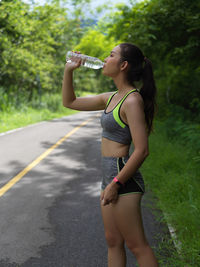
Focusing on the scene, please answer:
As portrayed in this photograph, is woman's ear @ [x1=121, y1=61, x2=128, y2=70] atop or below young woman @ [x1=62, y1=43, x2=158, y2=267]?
atop

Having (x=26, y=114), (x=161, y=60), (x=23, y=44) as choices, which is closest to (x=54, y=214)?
(x=161, y=60)

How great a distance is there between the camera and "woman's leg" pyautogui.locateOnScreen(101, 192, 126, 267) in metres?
2.33

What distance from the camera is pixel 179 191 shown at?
5176 millimetres

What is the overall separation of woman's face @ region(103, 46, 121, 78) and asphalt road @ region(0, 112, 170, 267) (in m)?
2.09

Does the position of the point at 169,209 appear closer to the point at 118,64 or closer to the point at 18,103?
the point at 118,64

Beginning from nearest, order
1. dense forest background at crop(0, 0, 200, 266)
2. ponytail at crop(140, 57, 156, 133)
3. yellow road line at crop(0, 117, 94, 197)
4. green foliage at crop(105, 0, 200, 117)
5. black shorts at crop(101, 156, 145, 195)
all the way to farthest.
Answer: black shorts at crop(101, 156, 145, 195) < ponytail at crop(140, 57, 156, 133) < dense forest background at crop(0, 0, 200, 266) < yellow road line at crop(0, 117, 94, 197) < green foliage at crop(105, 0, 200, 117)

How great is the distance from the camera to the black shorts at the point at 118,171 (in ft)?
7.22

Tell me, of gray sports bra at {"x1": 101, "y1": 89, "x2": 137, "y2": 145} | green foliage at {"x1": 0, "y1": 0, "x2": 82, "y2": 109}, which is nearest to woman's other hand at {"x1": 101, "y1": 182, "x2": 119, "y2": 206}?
gray sports bra at {"x1": 101, "y1": 89, "x2": 137, "y2": 145}

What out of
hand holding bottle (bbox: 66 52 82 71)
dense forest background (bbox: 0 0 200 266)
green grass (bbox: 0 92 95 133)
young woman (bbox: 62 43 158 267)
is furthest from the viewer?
green grass (bbox: 0 92 95 133)

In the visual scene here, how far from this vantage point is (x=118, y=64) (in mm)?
2232

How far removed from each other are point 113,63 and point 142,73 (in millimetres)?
222

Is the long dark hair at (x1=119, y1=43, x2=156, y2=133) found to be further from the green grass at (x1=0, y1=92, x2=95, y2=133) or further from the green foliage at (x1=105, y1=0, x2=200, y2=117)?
the green grass at (x1=0, y1=92, x2=95, y2=133)

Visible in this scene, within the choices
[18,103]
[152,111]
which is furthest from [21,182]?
[18,103]

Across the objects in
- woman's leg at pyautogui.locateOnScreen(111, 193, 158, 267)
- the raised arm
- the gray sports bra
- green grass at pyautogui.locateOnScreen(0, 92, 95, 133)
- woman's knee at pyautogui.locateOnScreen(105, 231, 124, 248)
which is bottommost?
green grass at pyautogui.locateOnScreen(0, 92, 95, 133)
